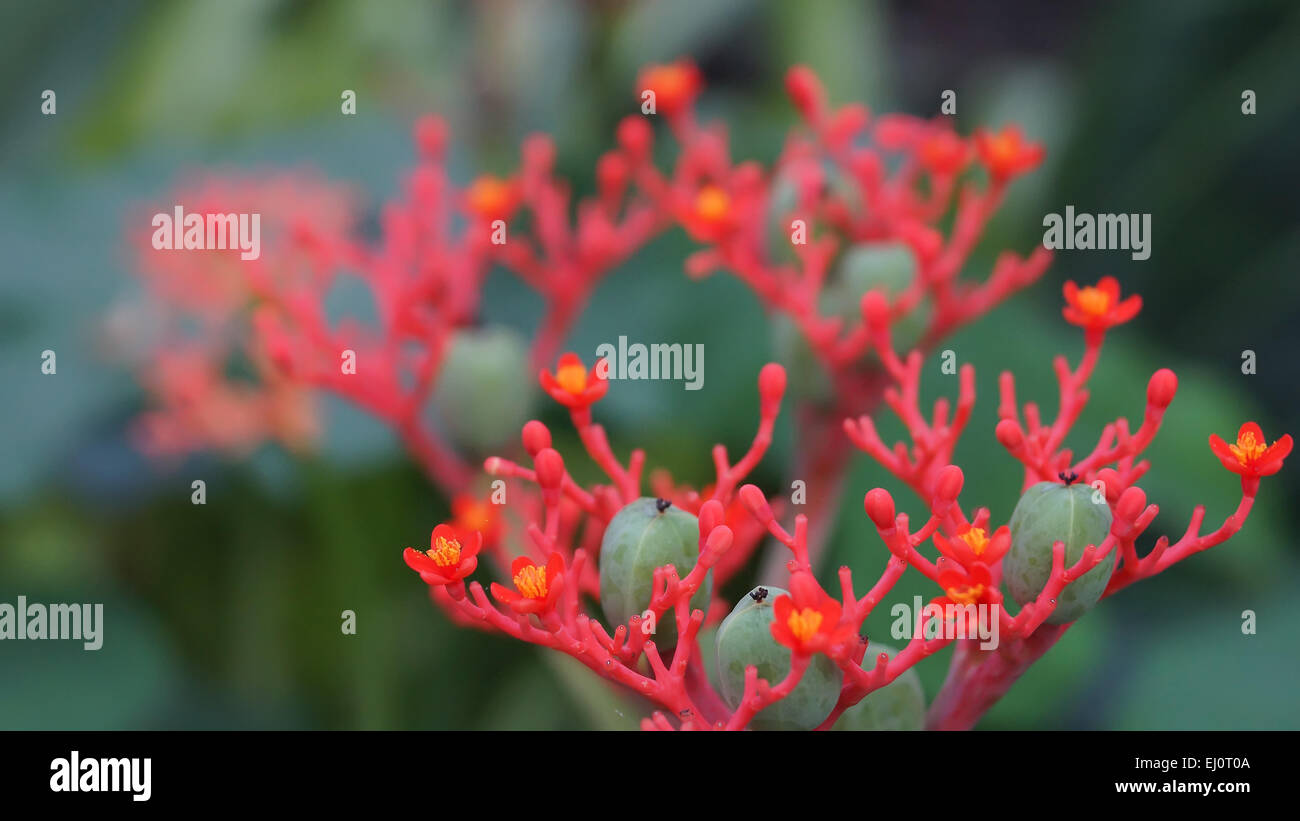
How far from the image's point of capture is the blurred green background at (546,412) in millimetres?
958

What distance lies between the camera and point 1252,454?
1.43 feet

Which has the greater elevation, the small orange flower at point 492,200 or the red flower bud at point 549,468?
the small orange flower at point 492,200

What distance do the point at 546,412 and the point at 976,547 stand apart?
59 cm

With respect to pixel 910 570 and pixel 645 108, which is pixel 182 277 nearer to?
pixel 645 108

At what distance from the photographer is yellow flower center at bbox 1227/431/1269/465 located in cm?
43

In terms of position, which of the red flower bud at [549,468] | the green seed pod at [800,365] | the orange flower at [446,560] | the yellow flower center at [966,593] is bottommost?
the yellow flower center at [966,593]
